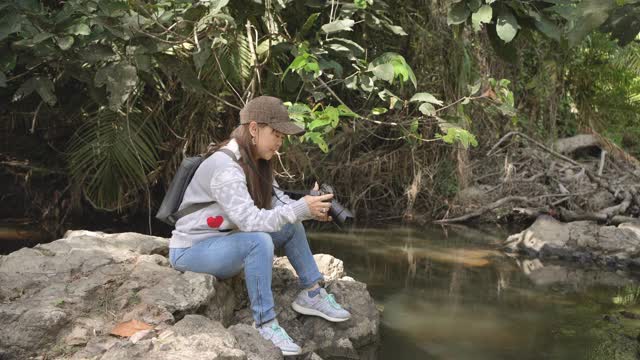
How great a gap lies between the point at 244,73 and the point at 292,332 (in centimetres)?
237

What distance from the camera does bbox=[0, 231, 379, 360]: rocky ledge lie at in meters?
2.32

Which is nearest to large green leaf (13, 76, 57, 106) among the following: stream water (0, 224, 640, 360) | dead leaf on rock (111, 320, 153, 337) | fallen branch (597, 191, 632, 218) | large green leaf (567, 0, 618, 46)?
dead leaf on rock (111, 320, 153, 337)

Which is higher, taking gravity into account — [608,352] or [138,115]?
[138,115]

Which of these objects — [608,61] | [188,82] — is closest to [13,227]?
[188,82]

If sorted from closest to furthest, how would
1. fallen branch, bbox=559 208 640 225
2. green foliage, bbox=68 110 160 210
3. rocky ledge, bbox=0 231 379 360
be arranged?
rocky ledge, bbox=0 231 379 360 < green foliage, bbox=68 110 160 210 < fallen branch, bbox=559 208 640 225

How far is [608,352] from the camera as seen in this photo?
3406mm

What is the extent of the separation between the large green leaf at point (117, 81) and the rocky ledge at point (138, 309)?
27.5 inches

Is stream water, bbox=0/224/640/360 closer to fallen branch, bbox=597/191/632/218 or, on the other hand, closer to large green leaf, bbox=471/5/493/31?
fallen branch, bbox=597/191/632/218

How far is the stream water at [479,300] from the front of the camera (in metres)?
3.47

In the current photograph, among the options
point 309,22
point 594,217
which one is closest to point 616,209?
point 594,217

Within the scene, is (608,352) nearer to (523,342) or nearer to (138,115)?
(523,342)

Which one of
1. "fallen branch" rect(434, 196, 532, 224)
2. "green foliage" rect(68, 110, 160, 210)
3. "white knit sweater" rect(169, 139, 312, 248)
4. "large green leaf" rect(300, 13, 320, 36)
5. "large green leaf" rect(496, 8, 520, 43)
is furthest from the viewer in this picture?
"fallen branch" rect(434, 196, 532, 224)

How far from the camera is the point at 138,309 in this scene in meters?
2.59

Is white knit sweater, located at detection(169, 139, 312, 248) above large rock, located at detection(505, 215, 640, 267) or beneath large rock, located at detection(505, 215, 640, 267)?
above
